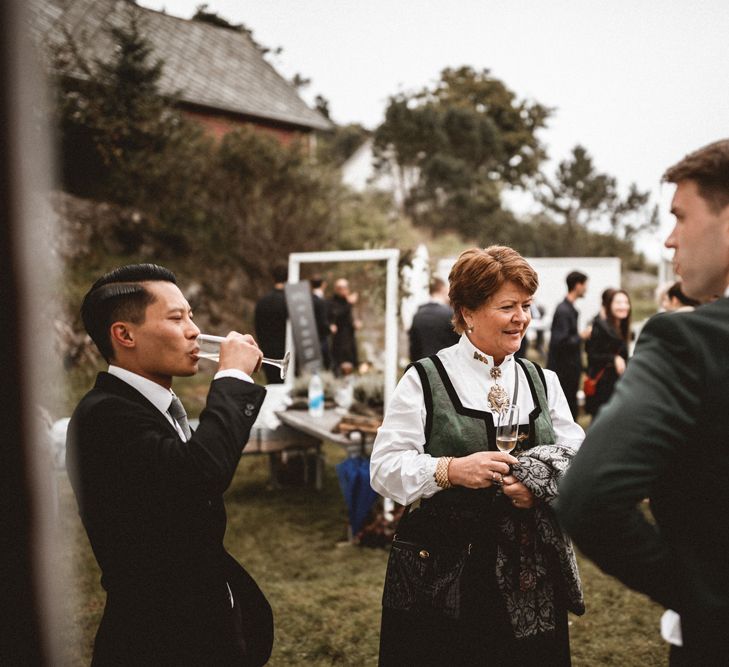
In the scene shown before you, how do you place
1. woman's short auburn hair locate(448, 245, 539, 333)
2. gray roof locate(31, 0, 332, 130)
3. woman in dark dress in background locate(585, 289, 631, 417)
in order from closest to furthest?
woman's short auburn hair locate(448, 245, 539, 333)
woman in dark dress in background locate(585, 289, 631, 417)
gray roof locate(31, 0, 332, 130)

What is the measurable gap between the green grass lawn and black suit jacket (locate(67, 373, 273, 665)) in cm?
199

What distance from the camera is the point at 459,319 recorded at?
7.73 feet

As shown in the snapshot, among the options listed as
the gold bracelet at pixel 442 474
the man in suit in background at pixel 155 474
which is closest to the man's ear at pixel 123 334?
the man in suit in background at pixel 155 474

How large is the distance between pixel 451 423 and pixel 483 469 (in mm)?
217

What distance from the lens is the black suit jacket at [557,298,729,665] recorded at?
1.05 metres

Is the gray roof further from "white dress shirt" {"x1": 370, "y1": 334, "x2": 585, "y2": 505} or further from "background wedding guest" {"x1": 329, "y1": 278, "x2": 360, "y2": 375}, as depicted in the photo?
"white dress shirt" {"x1": 370, "y1": 334, "x2": 585, "y2": 505}

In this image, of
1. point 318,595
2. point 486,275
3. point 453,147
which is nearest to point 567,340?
point 318,595

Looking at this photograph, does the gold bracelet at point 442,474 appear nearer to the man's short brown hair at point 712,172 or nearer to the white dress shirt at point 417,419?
the white dress shirt at point 417,419

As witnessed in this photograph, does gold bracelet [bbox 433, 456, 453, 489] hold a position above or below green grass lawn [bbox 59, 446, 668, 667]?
above

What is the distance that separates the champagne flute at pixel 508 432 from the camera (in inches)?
78.3

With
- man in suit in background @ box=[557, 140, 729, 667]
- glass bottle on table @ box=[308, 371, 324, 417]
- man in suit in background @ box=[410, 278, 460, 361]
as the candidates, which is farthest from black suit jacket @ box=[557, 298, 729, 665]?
man in suit in background @ box=[410, 278, 460, 361]

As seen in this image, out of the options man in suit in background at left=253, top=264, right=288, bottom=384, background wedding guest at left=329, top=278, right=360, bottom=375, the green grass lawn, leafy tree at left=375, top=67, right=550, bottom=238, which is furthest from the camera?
leafy tree at left=375, top=67, right=550, bottom=238

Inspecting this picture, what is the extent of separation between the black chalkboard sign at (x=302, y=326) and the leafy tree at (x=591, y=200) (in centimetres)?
3707

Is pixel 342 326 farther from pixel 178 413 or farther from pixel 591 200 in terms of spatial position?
pixel 591 200
